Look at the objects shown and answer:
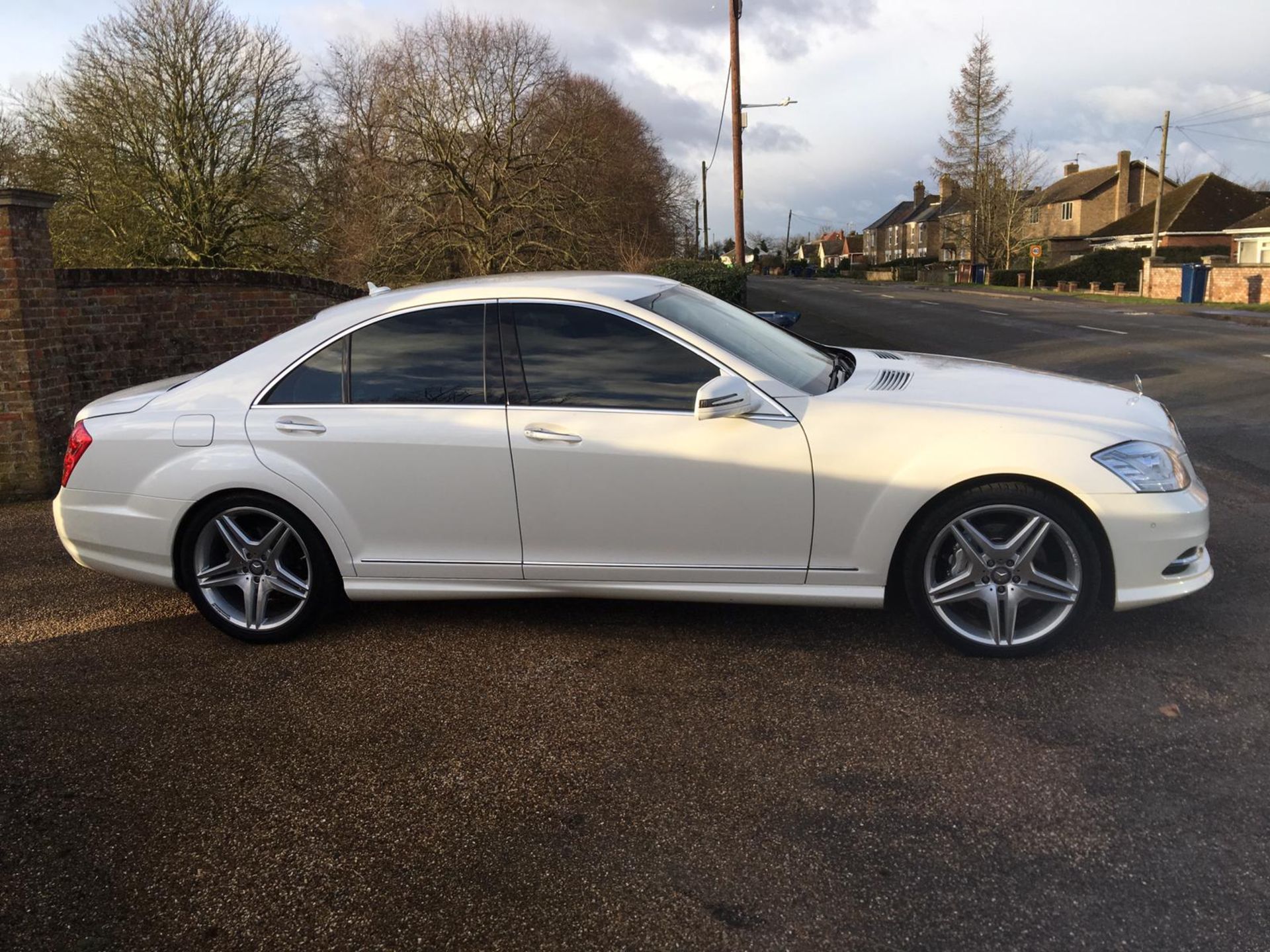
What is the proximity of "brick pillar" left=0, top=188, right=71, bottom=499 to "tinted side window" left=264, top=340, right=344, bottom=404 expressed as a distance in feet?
14.7

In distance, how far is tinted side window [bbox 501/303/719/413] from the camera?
13.8 ft

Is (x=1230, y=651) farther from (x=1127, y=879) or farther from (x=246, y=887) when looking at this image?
(x=246, y=887)

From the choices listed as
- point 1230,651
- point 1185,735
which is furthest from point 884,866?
point 1230,651

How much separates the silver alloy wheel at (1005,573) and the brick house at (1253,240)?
54120 millimetres

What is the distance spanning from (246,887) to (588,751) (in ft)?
3.83

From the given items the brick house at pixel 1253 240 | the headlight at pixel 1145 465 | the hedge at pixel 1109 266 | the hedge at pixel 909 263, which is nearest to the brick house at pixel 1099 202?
the hedge at pixel 909 263

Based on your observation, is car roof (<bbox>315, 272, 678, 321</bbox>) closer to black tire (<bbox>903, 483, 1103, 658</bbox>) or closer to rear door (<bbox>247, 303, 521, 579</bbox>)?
rear door (<bbox>247, 303, 521, 579</bbox>)

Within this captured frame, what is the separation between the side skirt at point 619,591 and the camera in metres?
4.13

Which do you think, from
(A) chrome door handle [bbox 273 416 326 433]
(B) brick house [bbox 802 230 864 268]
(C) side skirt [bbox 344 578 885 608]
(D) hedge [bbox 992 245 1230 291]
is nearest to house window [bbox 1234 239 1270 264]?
(D) hedge [bbox 992 245 1230 291]

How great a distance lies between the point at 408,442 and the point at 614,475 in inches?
36.4

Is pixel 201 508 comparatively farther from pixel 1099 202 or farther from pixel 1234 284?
pixel 1099 202

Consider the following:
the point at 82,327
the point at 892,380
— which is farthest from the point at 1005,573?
the point at 82,327

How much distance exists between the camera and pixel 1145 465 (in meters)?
3.95

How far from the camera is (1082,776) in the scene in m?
3.19
